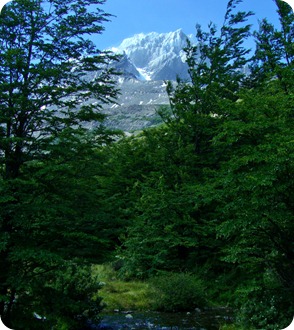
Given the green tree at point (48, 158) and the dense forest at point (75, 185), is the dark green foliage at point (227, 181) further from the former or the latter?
the green tree at point (48, 158)

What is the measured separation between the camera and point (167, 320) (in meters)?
13.2

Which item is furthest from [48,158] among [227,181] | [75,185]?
[227,181]

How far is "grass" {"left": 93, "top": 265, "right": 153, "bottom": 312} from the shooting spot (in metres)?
Result: 15.1

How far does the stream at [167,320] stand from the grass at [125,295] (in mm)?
774

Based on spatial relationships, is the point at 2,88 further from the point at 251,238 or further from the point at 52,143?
the point at 251,238

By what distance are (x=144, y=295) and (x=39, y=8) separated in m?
12.0

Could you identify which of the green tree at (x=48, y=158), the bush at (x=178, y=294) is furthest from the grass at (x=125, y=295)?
the green tree at (x=48, y=158)

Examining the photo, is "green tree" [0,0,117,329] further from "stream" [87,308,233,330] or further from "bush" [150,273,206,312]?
"bush" [150,273,206,312]

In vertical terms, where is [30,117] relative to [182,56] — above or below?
below

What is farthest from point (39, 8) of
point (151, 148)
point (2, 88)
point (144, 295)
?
point (151, 148)

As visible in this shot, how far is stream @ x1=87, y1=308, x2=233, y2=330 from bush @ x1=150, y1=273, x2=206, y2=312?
42 cm

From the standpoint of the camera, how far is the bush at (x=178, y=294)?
14.5 m

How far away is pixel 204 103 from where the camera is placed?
71.6ft

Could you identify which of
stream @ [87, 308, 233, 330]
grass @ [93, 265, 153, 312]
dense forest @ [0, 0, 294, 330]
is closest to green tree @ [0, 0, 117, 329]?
dense forest @ [0, 0, 294, 330]
